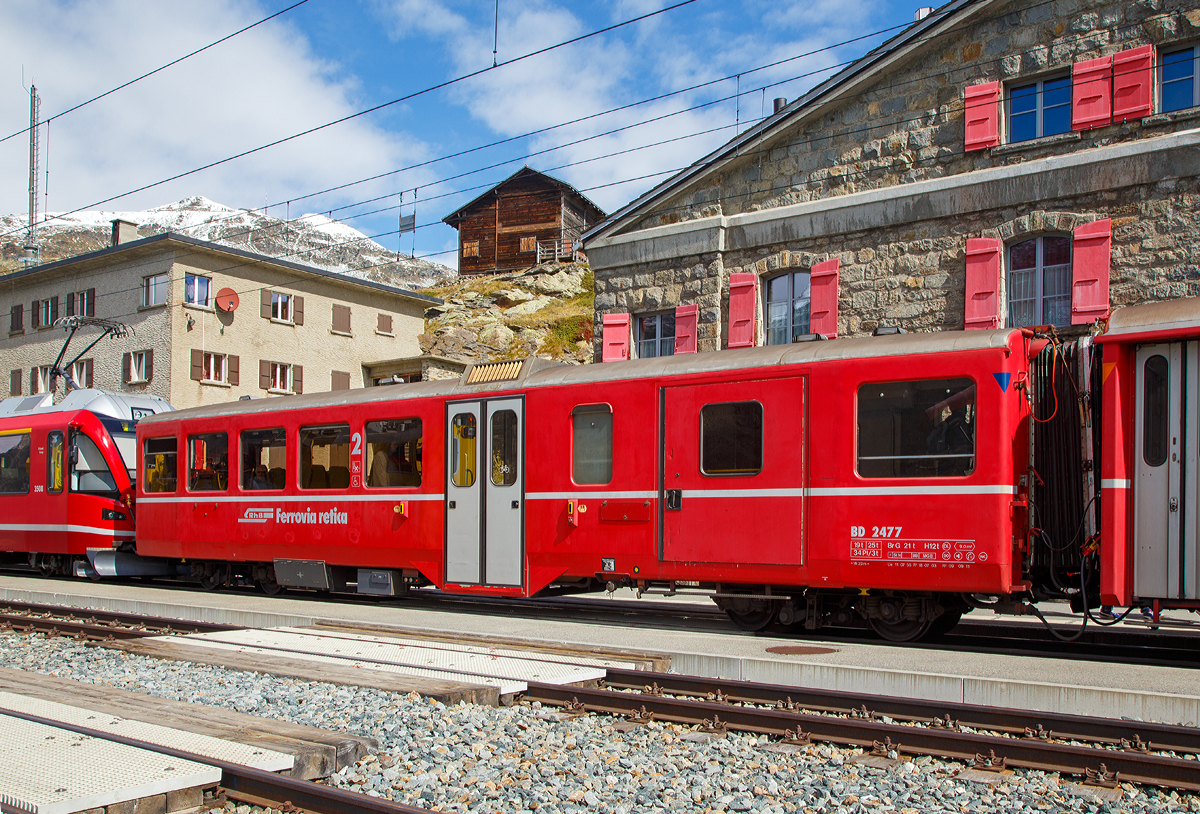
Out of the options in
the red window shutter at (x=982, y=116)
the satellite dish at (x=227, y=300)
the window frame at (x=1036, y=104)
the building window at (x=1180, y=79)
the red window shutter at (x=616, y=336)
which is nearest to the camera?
the building window at (x=1180, y=79)

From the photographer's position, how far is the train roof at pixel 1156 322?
25.8 feet

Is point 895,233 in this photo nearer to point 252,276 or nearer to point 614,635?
point 614,635

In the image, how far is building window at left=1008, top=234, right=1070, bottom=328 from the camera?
1567 cm

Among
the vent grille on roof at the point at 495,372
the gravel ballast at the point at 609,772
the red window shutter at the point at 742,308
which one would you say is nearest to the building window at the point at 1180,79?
the red window shutter at the point at 742,308

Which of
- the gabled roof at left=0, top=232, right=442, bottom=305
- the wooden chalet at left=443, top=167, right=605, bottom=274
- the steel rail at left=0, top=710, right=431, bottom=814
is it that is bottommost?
the steel rail at left=0, top=710, right=431, bottom=814

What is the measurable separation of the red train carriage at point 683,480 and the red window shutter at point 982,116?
8.39 meters

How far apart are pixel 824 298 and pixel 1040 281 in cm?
364

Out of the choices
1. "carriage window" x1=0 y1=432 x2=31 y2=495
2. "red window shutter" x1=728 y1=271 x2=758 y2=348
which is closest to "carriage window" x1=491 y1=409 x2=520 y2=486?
"red window shutter" x1=728 y1=271 x2=758 y2=348

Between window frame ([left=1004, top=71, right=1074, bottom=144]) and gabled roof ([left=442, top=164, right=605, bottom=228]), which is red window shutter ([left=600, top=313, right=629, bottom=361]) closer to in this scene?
window frame ([left=1004, top=71, right=1074, bottom=144])

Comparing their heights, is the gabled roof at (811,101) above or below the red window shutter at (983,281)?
above

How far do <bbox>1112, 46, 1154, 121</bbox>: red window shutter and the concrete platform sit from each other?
26.5 feet

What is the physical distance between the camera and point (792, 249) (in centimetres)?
1842

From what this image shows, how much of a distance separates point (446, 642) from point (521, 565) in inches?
84.1

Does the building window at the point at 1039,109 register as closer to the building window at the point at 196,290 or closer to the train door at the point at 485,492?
the train door at the point at 485,492
